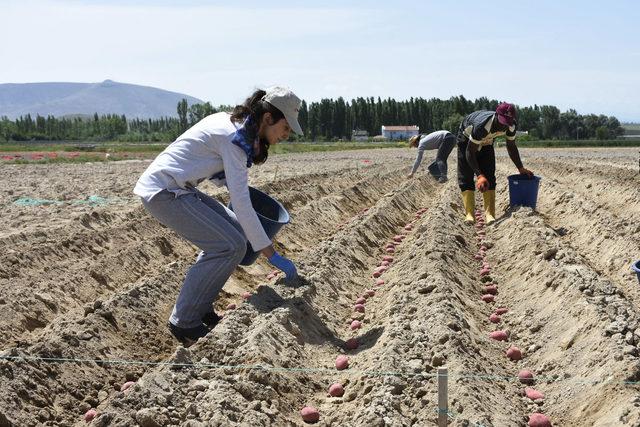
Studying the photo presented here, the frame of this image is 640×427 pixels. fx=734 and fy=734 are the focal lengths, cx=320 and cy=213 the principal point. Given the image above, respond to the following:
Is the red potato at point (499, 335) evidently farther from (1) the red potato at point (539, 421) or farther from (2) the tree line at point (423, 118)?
(2) the tree line at point (423, 118)

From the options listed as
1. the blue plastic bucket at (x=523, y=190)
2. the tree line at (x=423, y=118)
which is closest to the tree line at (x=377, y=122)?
the tree line at (x=423, y=118)

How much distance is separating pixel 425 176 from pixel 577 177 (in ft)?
11.7

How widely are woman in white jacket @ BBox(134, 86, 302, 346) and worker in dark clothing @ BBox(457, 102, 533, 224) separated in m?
4.86

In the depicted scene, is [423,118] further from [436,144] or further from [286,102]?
[286,102]

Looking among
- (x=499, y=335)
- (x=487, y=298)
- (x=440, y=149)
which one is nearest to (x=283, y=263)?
(x=499, y=335)

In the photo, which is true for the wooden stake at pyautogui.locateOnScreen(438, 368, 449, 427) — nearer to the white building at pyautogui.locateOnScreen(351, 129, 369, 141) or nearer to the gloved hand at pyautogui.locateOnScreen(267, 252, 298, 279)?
the gloved hand at pyautogui.locateOnScreen(267, 252, 298, 279)

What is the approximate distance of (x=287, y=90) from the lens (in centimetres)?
479

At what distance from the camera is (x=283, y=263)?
5.36 m

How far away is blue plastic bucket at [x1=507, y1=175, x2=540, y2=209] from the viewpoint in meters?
10.2

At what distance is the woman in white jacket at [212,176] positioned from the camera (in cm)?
475

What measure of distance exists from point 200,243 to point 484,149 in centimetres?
572

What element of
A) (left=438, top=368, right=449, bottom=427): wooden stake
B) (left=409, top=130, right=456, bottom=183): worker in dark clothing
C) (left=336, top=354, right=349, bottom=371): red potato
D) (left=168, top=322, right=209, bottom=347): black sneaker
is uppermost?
(left=409, top=130, right=456, bottom=183): worker in dark clothing

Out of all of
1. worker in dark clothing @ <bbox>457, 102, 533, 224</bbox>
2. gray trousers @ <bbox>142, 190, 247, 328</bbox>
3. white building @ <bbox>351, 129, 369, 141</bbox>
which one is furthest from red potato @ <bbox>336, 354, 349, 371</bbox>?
white building @ <bbox>351, 129, 369, 141</bbox>

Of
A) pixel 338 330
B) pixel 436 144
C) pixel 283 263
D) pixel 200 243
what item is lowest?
pixel 338 330
